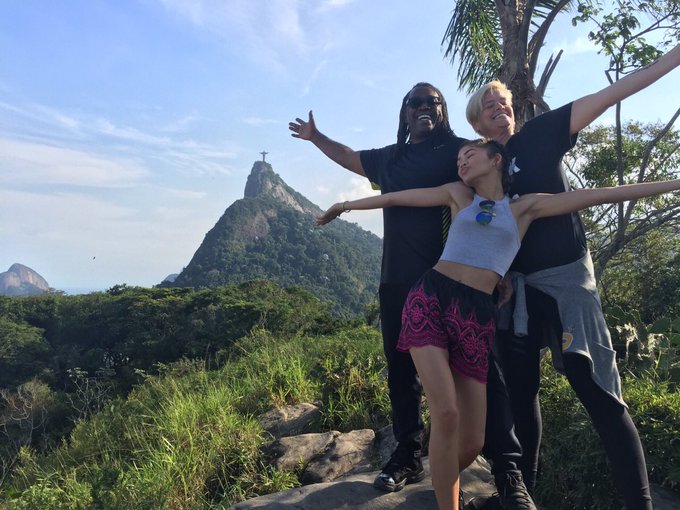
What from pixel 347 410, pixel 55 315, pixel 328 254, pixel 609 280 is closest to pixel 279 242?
pixel 328 254

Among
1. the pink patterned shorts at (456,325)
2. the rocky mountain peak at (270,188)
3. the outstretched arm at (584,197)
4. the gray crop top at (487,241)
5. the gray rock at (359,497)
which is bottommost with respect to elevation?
the gray rock at (359,497)

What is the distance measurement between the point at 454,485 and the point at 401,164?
137 centimetres

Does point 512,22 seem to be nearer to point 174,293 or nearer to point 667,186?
point 667,186

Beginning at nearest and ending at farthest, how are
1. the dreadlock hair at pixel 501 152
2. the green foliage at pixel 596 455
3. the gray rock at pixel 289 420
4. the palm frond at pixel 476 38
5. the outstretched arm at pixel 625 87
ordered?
the outstretched arm at pixel 625 87 → the dreadlock hair at pixel 501 152 → the green foliage at pixel 596 455 → the gray rock at pixel 289 420 → the palm frond at pixel 476 38

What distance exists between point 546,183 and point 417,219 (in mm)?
546

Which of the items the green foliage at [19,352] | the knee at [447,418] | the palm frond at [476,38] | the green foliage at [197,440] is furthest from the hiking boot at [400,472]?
the green foliage at [19,352]

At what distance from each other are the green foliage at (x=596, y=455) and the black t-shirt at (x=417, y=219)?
3.79ft

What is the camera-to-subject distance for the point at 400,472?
2.46 meters

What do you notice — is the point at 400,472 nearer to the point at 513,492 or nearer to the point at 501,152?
the point at 513,492

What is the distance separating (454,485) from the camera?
2.02 m

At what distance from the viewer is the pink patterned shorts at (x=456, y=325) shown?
205 cm

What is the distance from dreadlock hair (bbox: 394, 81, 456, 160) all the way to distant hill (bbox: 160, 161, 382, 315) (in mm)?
51360

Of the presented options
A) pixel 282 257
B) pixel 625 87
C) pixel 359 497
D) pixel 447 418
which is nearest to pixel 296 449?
pixel 359 497

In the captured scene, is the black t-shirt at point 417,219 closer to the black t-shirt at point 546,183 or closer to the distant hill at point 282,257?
the black t-shirt at point 546,183
